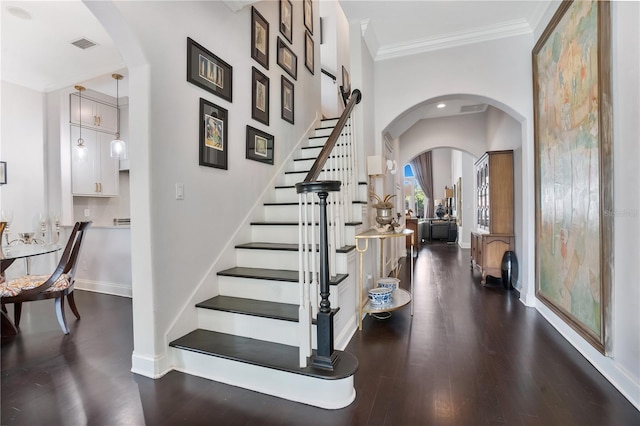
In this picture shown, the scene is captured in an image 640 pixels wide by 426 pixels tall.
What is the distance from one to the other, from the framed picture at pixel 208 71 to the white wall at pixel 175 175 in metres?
0.06

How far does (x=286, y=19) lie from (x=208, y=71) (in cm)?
202

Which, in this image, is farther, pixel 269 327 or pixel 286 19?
pixel 286 19

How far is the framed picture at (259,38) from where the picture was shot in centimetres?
312

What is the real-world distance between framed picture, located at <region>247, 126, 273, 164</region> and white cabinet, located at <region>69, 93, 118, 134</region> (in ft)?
10.7

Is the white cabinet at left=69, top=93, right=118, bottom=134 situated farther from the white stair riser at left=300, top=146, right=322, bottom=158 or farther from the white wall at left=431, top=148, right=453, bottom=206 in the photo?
the white wall at left=431, top=148, right=453, bottom=206

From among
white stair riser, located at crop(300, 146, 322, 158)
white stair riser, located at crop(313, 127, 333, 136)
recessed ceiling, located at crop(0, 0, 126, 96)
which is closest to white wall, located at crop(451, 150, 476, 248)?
white stair riser, located at crop(313, 127, 333, 136)

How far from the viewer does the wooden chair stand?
104 inches

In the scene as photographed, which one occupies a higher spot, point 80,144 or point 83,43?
point 83,43

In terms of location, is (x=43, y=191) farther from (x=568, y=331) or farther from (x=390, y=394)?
(x=568, y=331)

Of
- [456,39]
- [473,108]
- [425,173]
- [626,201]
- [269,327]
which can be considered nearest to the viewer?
[626,201]

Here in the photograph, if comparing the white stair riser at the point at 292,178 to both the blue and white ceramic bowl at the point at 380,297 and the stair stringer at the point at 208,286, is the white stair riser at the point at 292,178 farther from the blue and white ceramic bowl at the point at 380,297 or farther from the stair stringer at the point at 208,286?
the blue and white ceramic bowl at the point at 380,297

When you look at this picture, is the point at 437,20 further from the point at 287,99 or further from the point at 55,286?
the point at 55,286

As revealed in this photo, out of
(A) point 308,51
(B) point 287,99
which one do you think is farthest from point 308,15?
(B) point 287,99

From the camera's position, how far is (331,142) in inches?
96.7
